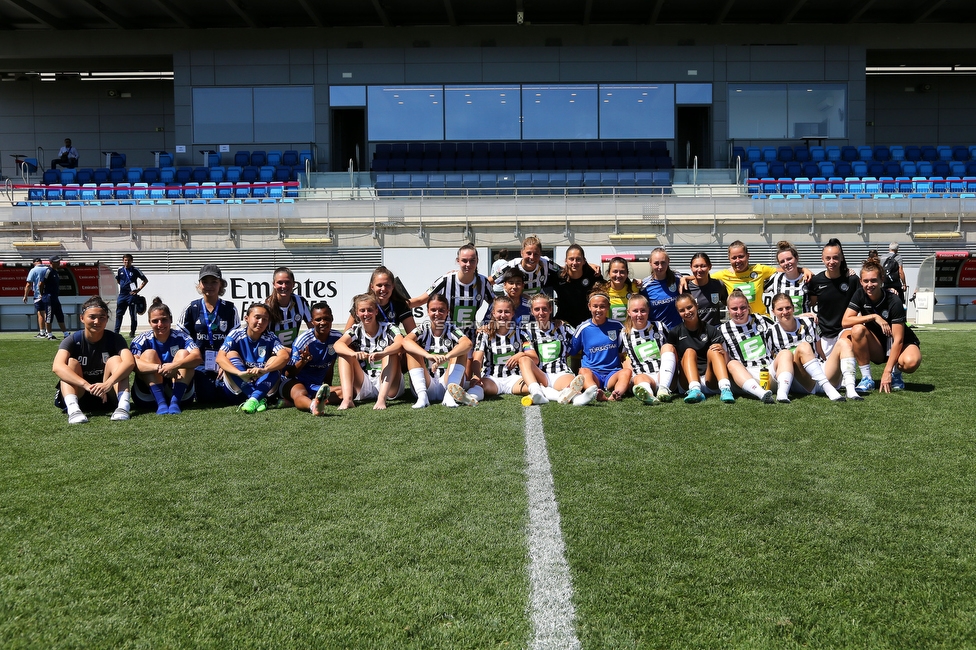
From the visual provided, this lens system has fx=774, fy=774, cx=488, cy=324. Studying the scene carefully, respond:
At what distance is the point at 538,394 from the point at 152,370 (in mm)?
3312

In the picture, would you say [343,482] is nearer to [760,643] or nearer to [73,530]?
[73,530]

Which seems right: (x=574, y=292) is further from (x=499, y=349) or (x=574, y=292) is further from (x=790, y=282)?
(x=790, y=282)

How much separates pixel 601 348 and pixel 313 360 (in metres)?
2.61

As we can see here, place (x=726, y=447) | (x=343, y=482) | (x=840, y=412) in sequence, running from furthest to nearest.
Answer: (x=840, y=412), (x=726, y=447), (x=343, y=482)

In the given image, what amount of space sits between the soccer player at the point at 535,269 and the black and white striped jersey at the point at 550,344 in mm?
413

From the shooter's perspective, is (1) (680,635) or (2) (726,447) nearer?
(1) (680,635)

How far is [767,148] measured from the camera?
2488 centimetres

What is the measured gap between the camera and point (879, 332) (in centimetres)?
749

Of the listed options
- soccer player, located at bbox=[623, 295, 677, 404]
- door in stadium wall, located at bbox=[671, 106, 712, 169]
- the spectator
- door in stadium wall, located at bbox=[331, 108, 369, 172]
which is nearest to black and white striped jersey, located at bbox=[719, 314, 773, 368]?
soccer player, located at bbox=[623, 295, 677, 404]

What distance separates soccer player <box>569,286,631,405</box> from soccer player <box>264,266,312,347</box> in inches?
101

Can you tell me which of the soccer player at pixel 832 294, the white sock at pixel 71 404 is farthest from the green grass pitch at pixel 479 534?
the soccer player at pixel 832 294

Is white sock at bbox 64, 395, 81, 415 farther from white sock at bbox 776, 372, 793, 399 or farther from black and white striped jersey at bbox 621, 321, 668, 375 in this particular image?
white sock at bbox 776, 372, 793, 399

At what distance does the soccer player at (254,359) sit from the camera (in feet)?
21.9

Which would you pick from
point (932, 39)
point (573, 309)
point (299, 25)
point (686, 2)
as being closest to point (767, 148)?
point (686, 2)
